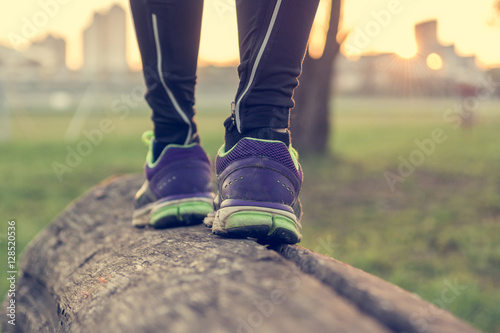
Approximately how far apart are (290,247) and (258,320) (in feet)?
1.47

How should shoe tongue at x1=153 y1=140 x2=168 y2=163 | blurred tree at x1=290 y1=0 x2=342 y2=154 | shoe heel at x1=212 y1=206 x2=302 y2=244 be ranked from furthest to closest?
blurred tree at x1=290 y1=0 x2=342 y2=154 < shoe tongue at x1=153 y1=140 x2=168 y2=163 < shoe heel at x1=212 y1=206 x2=302 y2=244

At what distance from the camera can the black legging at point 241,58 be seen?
1.36 metres

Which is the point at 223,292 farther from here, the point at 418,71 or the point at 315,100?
the point at 418,71

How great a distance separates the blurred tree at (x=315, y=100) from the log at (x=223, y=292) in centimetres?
587

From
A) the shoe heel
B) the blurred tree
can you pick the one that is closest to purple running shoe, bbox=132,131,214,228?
the shoe heel

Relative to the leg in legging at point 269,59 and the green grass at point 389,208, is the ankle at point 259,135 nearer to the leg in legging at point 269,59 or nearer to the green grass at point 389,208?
the leg in legging at point 269,59

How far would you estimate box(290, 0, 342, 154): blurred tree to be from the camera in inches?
286

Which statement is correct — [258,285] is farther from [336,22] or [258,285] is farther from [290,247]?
[336,22]

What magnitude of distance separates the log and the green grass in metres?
1.71

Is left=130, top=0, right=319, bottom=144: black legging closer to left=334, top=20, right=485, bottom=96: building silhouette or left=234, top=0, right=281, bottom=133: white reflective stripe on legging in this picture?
left=234, top=0, right=281, bottom=133: white reflective stripe on legging

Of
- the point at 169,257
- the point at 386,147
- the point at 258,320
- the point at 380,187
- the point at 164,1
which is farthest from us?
the point at 386,147

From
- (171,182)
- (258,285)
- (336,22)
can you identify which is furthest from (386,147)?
(258,285)

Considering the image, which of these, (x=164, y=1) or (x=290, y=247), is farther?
(x=164, y=1)

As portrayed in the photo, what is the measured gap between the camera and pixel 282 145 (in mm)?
1463
